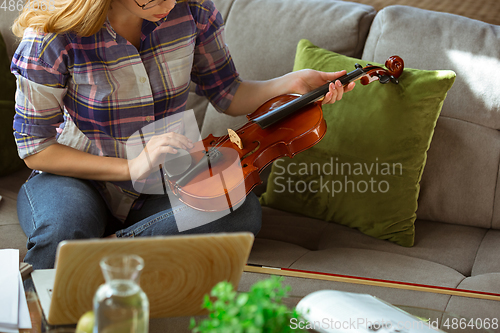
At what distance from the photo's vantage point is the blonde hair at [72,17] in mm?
1078

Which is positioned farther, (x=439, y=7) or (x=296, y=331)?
(x=439, y=7)

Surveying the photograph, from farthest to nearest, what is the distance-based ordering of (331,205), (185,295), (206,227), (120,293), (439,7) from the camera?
1. (439,7)
2. (331,205)
3. (206,227)
4. (185,295)
5. (120,293)

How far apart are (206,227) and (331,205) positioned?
1.56 feet

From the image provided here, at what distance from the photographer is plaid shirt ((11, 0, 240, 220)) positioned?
1.14 metres

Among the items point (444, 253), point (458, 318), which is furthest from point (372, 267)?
point (458, 318)

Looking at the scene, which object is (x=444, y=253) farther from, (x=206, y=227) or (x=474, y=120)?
(x=206, y=227)

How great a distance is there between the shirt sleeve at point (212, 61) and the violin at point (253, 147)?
0.52 feet

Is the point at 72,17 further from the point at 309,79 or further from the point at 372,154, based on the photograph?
the point at 372,154

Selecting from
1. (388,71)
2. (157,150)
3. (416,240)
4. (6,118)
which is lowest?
(416,240)

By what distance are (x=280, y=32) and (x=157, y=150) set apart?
0.75m

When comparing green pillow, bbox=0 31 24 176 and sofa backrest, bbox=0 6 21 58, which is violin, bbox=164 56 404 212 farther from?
sofa backrest, bbox=0 6 21 58

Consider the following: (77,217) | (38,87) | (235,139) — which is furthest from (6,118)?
(235,139)

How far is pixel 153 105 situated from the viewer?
4.18 feet

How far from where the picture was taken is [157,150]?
44.2 inches
